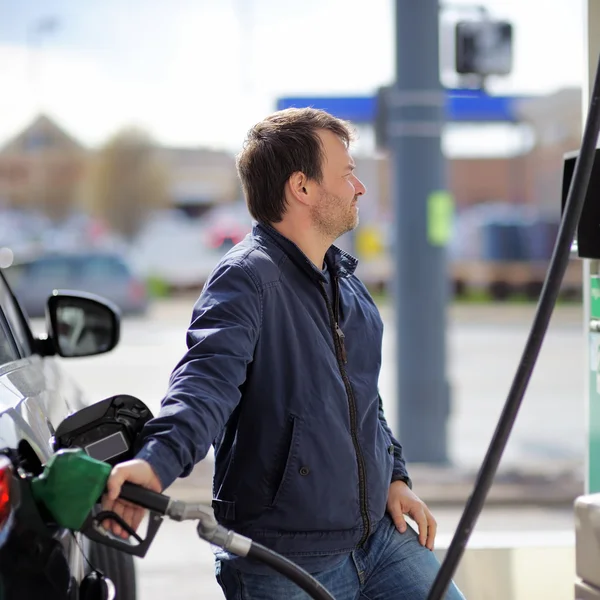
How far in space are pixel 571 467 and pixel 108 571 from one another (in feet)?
19.2

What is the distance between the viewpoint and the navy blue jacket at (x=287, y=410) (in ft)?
7.11

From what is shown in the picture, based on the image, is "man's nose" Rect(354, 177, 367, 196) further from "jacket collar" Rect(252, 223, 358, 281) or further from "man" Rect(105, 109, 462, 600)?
"jacket collar" Rect(252, 223, 358, 281)

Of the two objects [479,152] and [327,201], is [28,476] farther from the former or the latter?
[479,152]

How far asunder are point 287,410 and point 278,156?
56 centimetres

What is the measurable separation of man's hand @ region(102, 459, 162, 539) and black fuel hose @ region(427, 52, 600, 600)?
536 mm

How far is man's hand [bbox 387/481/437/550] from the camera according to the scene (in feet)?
8.00

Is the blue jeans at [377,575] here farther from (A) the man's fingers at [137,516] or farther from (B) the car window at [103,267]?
(B) the car window at [103,267]

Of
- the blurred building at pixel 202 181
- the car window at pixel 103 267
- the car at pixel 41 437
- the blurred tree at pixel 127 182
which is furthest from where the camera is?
the blurred tree at pixel 127 182

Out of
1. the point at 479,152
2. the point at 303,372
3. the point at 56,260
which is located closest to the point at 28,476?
the point at 303,372

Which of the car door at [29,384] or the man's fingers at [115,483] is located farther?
the car door at [29,384]

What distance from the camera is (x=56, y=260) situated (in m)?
22.0

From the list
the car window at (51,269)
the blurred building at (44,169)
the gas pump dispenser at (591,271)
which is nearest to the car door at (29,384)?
the gas pump dispenser at (591,271)

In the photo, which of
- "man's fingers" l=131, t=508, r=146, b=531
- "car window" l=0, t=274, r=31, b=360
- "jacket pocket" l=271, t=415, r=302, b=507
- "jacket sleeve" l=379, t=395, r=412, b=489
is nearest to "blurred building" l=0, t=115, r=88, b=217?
"car window" l=0, t=274, r=31, b=360

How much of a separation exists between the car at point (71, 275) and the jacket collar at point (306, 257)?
19483 millimetres
